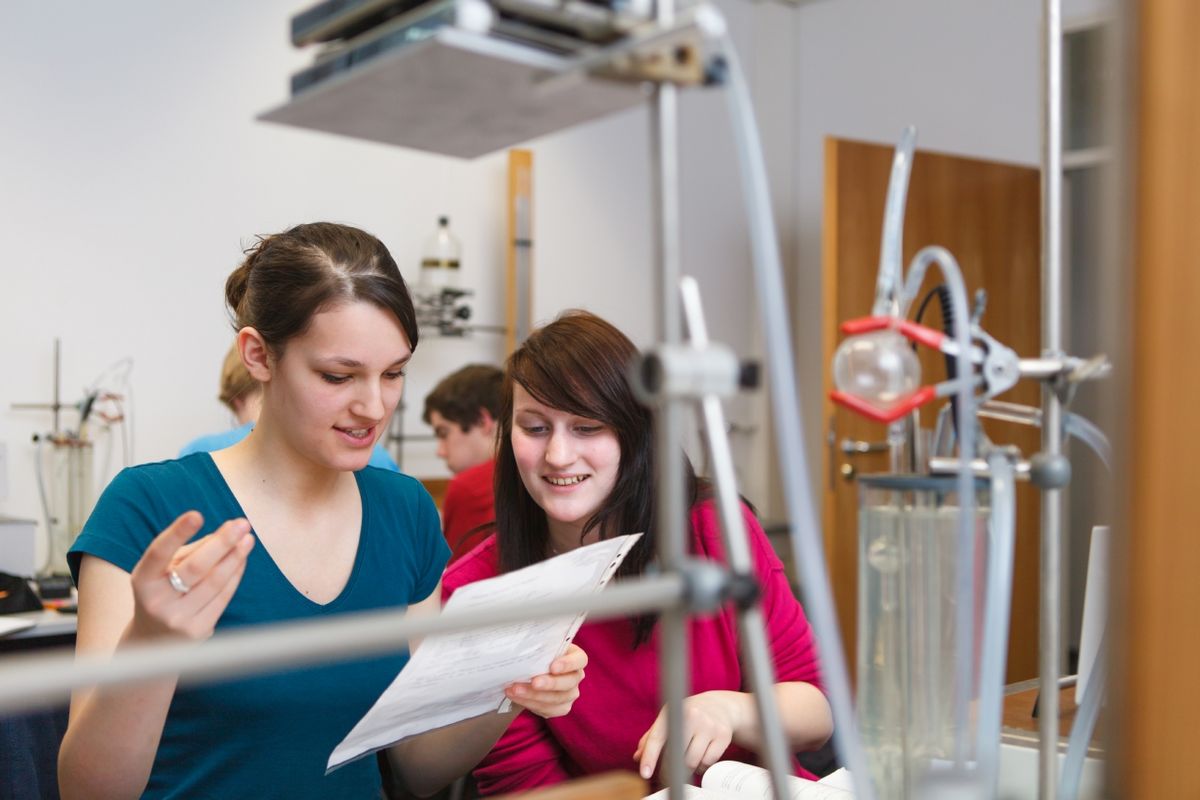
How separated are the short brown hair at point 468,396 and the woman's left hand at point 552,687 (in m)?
2.18

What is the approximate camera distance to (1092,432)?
789mm

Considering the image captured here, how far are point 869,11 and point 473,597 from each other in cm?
471

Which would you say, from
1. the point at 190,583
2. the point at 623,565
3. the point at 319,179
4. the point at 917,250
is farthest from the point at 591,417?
the point at 917,250

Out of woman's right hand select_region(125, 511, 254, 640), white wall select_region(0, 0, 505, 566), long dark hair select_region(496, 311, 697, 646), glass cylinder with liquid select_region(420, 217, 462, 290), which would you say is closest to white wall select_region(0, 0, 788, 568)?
white wall select_region(0, 0, 505, 566)

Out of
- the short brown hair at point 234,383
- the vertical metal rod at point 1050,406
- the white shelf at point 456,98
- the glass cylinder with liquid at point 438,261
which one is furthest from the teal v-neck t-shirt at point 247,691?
the glass cylinder with liquid at point 438,261

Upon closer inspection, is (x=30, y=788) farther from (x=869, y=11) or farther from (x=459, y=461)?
(x=869, y=11)

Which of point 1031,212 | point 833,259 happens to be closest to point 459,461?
point 833,259

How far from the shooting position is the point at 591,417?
4.95 feet

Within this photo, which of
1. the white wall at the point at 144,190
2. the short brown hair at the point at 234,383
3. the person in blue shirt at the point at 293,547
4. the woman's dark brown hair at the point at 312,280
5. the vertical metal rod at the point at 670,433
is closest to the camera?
the vertical metal rod at the point at 670,433

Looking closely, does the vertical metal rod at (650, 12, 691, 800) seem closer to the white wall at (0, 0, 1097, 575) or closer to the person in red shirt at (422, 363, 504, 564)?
the person in red shirt at (422, 363, 504, 564)

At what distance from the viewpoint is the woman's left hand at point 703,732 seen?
1210 millimetres

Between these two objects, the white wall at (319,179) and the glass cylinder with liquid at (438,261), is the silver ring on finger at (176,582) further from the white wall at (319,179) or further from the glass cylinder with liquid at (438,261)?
the glass cylinder with liquid at (438,261)

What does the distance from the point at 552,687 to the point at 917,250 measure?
3428 millimetres

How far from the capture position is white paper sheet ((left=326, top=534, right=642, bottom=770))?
90cm
